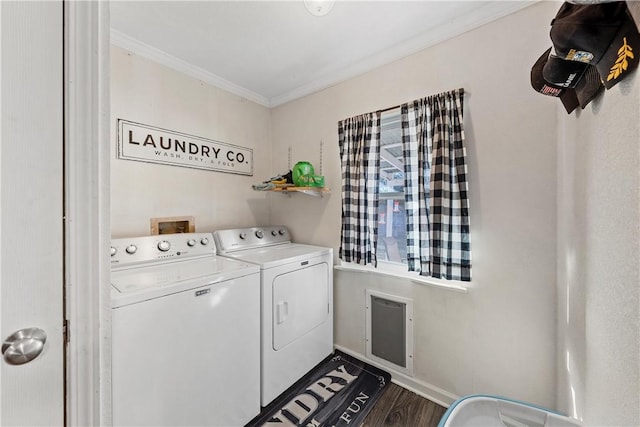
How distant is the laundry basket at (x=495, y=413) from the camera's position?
3.39 feet

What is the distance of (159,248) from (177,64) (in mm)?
1538

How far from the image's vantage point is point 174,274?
1.36m

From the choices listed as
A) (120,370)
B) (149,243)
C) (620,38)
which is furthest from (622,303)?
(149,243)

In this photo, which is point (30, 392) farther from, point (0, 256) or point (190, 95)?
point (190, 95)

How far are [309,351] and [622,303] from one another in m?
1.81

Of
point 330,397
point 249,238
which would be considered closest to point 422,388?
point 330,397

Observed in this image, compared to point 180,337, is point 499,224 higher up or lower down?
higher up

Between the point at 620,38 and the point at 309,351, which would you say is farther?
the point at 309,351

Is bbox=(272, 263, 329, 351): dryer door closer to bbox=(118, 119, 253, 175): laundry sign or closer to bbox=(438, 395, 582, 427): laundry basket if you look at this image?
bbox=(438, 395, 582, 427): laundry basket

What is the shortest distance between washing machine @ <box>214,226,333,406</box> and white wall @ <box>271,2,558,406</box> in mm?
633

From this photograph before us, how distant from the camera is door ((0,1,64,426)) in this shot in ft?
1.65

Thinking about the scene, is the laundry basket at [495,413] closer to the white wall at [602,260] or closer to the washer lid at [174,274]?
the white wall at [602,260]

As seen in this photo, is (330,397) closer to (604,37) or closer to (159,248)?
(159,248)

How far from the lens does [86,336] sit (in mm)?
593
